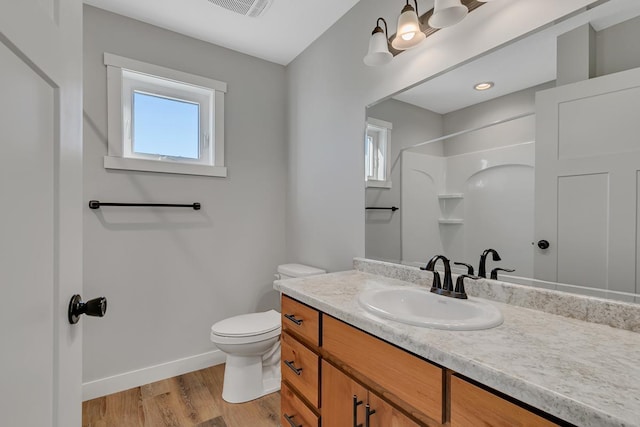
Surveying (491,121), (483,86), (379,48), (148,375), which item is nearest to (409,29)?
(379,48)

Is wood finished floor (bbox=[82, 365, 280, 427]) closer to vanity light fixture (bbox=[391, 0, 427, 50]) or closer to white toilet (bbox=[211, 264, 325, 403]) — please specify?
white toilet (bbox=[211, 264, 325, 403])

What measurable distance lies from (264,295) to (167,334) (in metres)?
0.75

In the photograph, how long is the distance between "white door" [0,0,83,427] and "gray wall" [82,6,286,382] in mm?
1371

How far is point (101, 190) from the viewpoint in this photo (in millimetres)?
1896

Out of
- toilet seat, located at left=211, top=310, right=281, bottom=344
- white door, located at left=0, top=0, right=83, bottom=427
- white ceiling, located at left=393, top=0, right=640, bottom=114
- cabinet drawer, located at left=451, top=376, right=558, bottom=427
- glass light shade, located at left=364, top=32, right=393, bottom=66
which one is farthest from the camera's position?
toilet seat, located at left=211, top=310, right=281, bottom=344

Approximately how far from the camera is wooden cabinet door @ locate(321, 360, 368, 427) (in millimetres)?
943

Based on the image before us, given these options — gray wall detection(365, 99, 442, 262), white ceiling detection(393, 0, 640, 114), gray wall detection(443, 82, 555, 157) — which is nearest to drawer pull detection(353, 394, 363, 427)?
gray wall detection(365, 99, 442, 262)

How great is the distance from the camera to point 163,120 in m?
2.19

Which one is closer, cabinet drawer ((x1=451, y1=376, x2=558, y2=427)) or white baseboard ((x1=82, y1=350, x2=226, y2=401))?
cabinet drawer ((x1=451, y1=376, x2=558, y2=427))

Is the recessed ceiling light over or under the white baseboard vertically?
over

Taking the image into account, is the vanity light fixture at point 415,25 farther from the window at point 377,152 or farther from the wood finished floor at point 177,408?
the wood finished floor at point 177,408

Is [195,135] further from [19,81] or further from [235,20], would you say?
[19,81]

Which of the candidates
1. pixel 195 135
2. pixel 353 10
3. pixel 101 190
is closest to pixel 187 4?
pixel 195 135

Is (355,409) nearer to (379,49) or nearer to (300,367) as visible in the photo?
(300,367)
